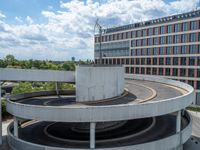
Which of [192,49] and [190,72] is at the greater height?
[192,49]

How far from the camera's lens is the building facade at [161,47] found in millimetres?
66625

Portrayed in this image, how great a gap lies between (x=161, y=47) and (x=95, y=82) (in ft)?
170

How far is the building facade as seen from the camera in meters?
66.6

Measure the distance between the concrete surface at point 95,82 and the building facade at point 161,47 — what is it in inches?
1716

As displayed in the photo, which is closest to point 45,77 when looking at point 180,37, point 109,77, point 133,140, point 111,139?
point 109,77

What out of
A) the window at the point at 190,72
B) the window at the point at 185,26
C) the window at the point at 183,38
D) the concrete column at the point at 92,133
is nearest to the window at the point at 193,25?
the window at the point at 185,26

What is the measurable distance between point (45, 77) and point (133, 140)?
15.1 metres

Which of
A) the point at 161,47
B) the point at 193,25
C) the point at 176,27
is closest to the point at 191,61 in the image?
the point at 193,25

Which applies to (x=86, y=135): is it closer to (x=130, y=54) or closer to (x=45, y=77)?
(x=45, y=77)

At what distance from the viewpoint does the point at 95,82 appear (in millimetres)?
29719

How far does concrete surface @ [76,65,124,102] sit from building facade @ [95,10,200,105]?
1716 inches

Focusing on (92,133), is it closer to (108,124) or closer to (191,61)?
(108,124)

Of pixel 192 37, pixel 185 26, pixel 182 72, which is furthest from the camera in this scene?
pixel 182 72

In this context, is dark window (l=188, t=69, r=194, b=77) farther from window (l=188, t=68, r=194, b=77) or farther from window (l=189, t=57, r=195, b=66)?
window (l=189, t=57, r=195, b=66)
